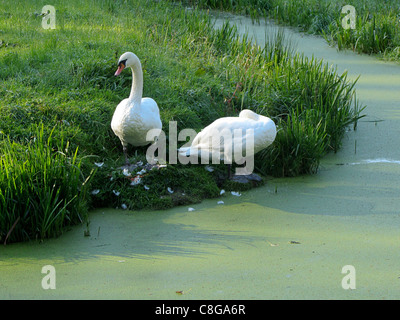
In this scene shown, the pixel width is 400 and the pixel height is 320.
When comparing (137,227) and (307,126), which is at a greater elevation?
(307,126)

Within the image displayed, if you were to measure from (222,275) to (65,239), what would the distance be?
→ 48.0 inches

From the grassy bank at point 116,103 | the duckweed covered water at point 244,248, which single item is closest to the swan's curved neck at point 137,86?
the grassy bank at point 116,103

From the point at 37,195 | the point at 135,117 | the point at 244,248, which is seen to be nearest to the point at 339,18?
the point at 135,117

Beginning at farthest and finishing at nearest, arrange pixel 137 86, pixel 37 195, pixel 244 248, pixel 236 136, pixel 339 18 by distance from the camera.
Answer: pixel 339 18 < pixel 137 86 < pixel 236 136 < pixel 37 195 < pixel 244 248

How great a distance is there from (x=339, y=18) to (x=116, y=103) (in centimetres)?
471

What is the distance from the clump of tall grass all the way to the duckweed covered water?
118 millimetres

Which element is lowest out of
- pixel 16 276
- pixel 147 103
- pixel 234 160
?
pixel 16 276

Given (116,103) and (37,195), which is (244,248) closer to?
(37,195)

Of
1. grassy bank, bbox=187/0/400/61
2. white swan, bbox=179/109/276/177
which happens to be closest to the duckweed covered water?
white swan, bbox=179/109/276/177

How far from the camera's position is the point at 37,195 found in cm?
438

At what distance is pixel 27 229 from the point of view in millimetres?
4324

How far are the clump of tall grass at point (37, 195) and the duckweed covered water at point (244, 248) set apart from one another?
12cm
